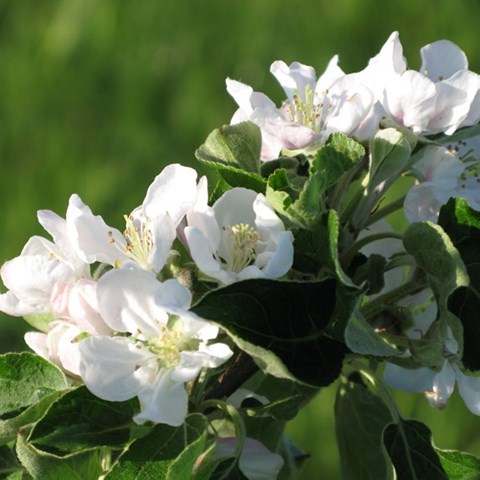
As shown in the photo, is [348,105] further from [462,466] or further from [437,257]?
[462,466]

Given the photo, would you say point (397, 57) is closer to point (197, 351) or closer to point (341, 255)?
point (341, 255)

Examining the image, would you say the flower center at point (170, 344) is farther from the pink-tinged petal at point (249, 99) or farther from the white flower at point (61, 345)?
the pink-tinged petal at point (249, 99)

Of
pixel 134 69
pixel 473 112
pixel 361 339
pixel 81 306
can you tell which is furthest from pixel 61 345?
pixel 134 69

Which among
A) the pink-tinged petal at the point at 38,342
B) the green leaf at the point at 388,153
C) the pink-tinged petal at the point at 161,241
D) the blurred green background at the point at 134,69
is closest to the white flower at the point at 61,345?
the pink-tinged petal at the point at 38,342

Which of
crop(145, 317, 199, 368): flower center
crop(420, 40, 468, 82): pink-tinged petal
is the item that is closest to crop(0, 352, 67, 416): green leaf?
crop(145, 317, 199, 368): flower center

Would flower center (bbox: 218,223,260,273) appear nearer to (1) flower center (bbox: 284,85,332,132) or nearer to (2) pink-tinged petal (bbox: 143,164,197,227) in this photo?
(2) pink-tinged petal (bbox: 143,164,197,227)

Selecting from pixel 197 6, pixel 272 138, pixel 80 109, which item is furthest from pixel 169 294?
pixel 197 6
